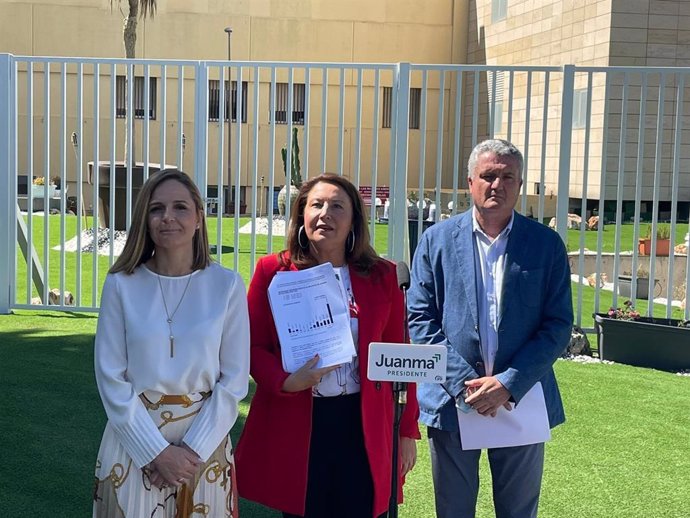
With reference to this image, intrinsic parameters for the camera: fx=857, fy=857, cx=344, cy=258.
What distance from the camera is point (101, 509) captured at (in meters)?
2.71

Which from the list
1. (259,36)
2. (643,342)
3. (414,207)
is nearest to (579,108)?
(414,207)

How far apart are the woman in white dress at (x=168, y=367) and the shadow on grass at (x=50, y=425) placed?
1553 mm

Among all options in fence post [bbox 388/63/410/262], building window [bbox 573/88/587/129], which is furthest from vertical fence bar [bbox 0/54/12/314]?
building window [bbox 573/88/587/129]

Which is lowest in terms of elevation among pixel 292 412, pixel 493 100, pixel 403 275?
pixel 292 412

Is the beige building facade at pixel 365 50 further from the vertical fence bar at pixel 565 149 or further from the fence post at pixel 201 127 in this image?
the vertical fence bar at pixel 565 149

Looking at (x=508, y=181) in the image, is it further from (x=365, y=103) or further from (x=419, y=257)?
(x=365, y=103)

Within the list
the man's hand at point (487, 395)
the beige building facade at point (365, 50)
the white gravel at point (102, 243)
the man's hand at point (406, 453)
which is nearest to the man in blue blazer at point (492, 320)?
the man's hand at point (487, 395)

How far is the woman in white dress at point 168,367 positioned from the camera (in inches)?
105

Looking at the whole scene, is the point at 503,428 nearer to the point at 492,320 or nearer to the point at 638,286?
the point at 492,320

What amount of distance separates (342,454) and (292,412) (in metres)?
0.23

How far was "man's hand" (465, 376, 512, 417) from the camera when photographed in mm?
3004

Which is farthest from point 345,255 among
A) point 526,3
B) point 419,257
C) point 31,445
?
point 526,3

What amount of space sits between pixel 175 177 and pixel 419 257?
102 cm

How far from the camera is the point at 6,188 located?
8203 millimetres
